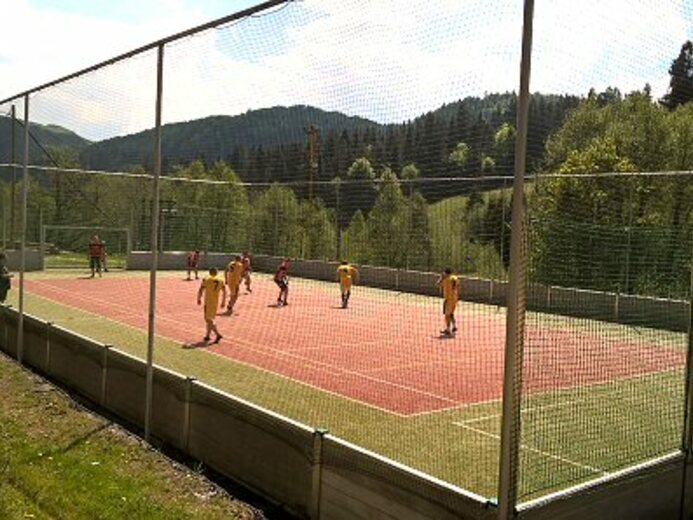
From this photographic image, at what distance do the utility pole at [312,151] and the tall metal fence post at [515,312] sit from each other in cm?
402

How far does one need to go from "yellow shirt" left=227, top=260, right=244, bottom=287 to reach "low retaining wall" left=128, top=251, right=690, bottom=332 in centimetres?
59

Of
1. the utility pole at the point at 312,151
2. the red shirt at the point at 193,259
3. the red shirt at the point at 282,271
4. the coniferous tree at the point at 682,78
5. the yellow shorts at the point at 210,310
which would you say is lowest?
the yellow shorts at the point at 210,310

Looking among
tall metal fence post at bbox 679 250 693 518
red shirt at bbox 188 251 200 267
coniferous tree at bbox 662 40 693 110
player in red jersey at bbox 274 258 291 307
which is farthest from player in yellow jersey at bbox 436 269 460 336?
red shirt at bbox 188 251 200 267

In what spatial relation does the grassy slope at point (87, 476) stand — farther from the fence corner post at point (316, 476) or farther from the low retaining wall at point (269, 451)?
the fence corner post at point (316, 476)

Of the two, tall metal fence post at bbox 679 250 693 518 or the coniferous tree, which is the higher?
the coniferous tree

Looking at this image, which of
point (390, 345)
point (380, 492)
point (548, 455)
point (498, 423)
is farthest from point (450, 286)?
point (380, 492)

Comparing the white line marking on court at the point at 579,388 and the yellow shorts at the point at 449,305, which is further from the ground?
the yellow shorts at the point at 449,305

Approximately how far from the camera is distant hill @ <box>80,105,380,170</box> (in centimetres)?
898

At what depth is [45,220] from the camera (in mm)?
35469

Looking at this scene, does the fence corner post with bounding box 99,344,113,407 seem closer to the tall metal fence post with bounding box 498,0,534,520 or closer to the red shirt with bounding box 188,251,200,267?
the tall metal fence post with bounding box 498,0,534,520

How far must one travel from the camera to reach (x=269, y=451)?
7.85 metres

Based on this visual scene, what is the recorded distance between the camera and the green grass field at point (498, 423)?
822 cm

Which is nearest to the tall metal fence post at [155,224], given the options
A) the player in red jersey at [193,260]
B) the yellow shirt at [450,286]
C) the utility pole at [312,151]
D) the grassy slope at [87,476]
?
the grassy slope at [87,476]

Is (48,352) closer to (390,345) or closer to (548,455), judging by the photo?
(390,345)
